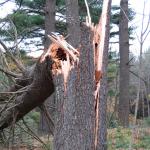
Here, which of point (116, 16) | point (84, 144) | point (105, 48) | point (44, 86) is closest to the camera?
point (84, 144)

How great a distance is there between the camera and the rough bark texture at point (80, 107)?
443 centimetres

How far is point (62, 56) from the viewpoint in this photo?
16.3ft

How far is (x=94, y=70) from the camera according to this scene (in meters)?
4.59

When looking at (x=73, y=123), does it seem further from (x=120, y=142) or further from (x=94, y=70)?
(x=120, y=142)

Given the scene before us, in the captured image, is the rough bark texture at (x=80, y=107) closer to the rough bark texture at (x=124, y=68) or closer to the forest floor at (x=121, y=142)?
the forest floor at (x=121, y=142)

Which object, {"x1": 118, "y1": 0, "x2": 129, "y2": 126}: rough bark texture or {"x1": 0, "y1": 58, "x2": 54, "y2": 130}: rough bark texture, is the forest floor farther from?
{"x1": 118, "y1": 0, "x2": 129, "y2": 126}: rough bark texture

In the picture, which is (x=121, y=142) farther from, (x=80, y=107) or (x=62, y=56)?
(x=80, y=107)

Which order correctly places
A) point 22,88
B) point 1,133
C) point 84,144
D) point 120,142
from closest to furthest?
point 84,144, point 22,88, point 1,133, point 120,142

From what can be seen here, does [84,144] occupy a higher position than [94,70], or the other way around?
[94,70]

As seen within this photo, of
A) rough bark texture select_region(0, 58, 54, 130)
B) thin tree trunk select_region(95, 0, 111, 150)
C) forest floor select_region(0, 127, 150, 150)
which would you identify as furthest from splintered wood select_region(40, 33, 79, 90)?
forest floor select_region(0, 127, 150, 150)

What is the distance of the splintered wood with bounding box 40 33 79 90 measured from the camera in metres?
4.66

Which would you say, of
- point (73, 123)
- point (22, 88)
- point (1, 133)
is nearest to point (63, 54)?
point (73, 123)

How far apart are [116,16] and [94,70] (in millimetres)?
15240

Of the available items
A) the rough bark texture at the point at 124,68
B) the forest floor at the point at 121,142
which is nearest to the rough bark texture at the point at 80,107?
the forest floor at the point at 121,142
